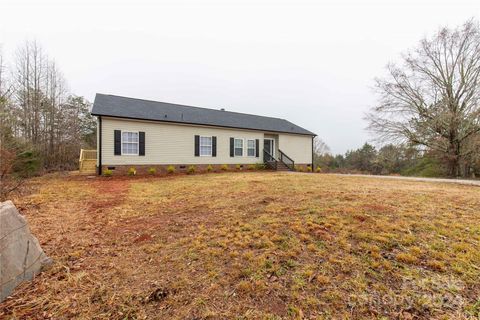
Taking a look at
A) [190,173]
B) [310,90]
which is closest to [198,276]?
[190,173]

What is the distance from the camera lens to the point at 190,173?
1316 cm

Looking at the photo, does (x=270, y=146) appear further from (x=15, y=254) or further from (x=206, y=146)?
(x=15, y=254)

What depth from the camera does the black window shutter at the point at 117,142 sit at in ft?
38.1

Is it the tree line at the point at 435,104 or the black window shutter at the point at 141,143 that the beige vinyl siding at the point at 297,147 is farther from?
the black window shutter at the point at 141,143

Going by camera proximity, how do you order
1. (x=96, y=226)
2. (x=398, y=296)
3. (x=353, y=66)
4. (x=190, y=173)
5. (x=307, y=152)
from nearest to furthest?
(x=398, y=296), (x=96, y=226), (x=190, y=173), (x=307, y=152), (x=353, y=66)

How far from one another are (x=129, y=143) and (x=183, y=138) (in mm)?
3276

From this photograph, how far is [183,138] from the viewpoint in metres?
13.9

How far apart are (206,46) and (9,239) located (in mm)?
22528

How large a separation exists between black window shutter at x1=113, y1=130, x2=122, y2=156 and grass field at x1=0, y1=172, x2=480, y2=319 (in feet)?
26.0

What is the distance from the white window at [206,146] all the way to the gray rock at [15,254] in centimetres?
1220

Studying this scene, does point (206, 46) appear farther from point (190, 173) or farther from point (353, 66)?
point (353, 66)

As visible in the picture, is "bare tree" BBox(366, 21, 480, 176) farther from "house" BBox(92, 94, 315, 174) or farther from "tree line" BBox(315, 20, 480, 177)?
"house" BBox(92, 94, 315, 174)

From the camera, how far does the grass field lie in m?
1.80

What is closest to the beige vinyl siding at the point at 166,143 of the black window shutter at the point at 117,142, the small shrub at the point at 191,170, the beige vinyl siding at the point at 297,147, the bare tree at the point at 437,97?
the black window shutter at the point at 117,142
